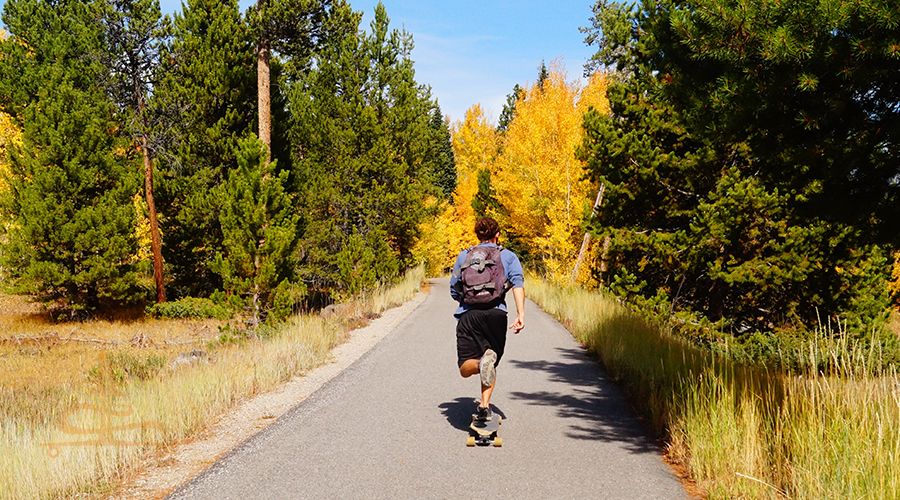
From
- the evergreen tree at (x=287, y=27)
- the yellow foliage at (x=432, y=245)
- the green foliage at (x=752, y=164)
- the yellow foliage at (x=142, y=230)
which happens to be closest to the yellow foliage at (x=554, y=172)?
the green foliage at (x=752, y=164)

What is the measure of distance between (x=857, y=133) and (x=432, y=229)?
33.0 m

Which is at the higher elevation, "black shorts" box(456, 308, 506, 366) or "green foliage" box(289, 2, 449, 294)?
"green foliage" box(289, 2, 449, 294)

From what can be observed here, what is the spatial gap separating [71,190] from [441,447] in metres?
19.2

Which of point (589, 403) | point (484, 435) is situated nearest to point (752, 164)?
point (589, 403)

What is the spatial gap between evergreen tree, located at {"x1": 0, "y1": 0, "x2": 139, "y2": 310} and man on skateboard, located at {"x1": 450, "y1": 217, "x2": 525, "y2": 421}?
1764 cm

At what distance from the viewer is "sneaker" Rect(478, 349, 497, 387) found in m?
5.02

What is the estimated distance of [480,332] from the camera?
5.07 m

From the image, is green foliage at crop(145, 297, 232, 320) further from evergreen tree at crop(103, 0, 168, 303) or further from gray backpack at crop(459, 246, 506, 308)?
gray backpack at crop(459, 246, 506, 308)

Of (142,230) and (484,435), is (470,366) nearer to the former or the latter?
(484,435)

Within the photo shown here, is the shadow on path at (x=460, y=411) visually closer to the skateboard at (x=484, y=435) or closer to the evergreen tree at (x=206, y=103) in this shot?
the skateboard at (x=484, y=435)

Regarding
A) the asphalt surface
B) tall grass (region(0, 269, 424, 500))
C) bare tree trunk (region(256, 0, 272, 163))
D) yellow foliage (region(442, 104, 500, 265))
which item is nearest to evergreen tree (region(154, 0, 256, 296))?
bare tree trunk (region(256, 0, 272, 163))

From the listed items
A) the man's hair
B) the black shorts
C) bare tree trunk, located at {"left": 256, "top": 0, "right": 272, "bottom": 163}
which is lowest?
the black shorts

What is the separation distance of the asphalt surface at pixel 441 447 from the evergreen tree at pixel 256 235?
497cm

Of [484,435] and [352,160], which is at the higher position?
[352,160]
